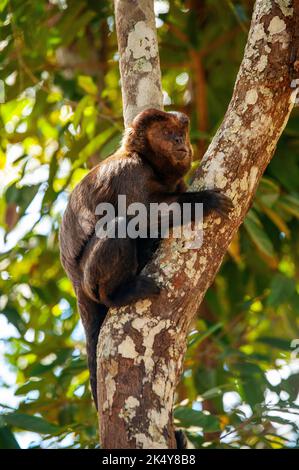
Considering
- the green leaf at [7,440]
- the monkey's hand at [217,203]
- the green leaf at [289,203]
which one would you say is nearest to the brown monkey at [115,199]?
the monkey's hand at [217,203]

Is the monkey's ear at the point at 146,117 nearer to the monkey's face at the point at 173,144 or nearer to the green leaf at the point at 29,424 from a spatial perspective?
the monkey's face at the point at 173,144

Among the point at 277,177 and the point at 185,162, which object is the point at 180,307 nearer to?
the point at 185,162

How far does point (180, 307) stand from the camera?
4449 mm

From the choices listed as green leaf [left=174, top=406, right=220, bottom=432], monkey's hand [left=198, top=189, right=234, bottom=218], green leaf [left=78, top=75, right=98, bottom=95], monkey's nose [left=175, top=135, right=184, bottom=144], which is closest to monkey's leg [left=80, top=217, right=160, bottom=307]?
monkey's hand [left=198, top=189, right=234, bottom=218]

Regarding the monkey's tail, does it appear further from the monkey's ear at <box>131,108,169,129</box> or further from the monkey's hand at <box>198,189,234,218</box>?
the monkey's hand at <box>198,189,234,218</box>

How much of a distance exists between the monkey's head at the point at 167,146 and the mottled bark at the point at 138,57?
0.96 feet

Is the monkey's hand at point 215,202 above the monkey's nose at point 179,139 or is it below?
below

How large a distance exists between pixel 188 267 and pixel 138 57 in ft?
6.40

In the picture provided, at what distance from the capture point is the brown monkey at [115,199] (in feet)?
17.8

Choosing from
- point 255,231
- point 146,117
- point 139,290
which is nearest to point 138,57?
point 146,117

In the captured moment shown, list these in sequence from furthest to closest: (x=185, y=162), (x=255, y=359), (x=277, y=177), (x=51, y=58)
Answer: (x=51, y=58) → (x=277, y=177) → (x=255, y=359) → (x=185, y=162)

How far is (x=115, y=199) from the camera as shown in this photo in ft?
18.9
